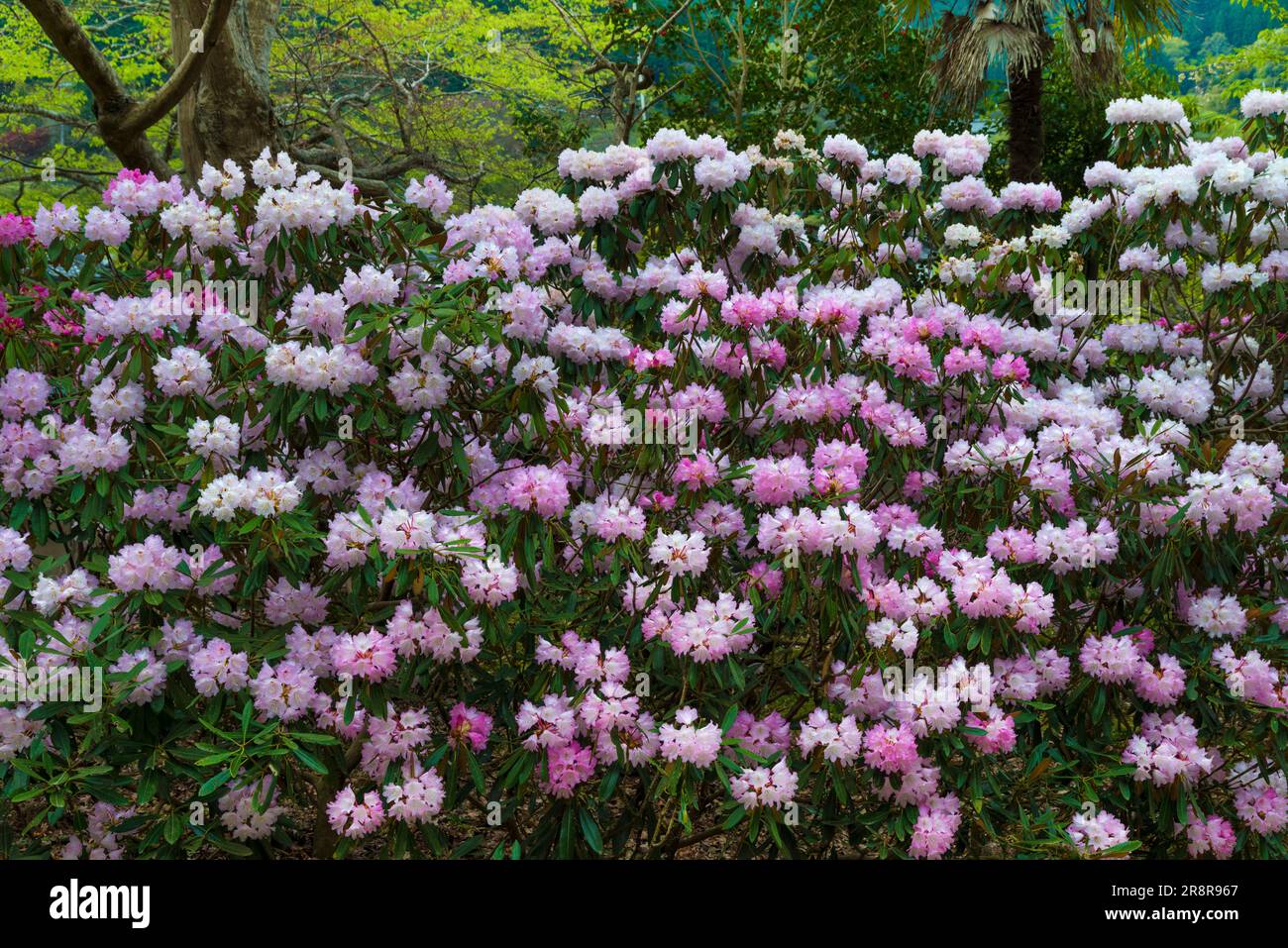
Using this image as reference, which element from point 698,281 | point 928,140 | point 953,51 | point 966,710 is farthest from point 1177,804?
point 953,51

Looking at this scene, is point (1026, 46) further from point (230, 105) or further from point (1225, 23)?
point (1225, 23)

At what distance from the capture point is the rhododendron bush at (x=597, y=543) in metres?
2.82

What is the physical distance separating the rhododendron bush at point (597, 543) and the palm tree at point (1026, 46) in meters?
7.46

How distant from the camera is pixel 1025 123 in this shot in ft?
35.7

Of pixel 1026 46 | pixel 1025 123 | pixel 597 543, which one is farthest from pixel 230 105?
pixel 1025 123

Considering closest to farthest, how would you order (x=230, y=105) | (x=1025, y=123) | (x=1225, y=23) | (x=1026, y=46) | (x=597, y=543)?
(x=597, y=543), (x=230, y=105), (x=1026, y=46), (x=1025, y=123), (x=1225, y=23)

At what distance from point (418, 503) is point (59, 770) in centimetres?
107

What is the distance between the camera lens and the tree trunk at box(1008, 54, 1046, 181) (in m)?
10.8

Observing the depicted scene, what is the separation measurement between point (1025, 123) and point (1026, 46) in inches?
27.4

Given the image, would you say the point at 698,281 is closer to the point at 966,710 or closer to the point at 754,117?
the point at 966,710

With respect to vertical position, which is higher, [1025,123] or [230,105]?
[1025,123]

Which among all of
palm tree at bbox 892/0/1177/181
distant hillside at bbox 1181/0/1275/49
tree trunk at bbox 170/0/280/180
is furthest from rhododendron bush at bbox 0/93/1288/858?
distant hillside at bbox 1181/0/1275/49

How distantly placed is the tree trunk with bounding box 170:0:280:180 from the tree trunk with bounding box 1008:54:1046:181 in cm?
714

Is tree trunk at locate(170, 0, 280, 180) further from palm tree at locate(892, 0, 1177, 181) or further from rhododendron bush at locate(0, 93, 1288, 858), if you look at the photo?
palm tree at locate(892, 0, 1177, 181)
